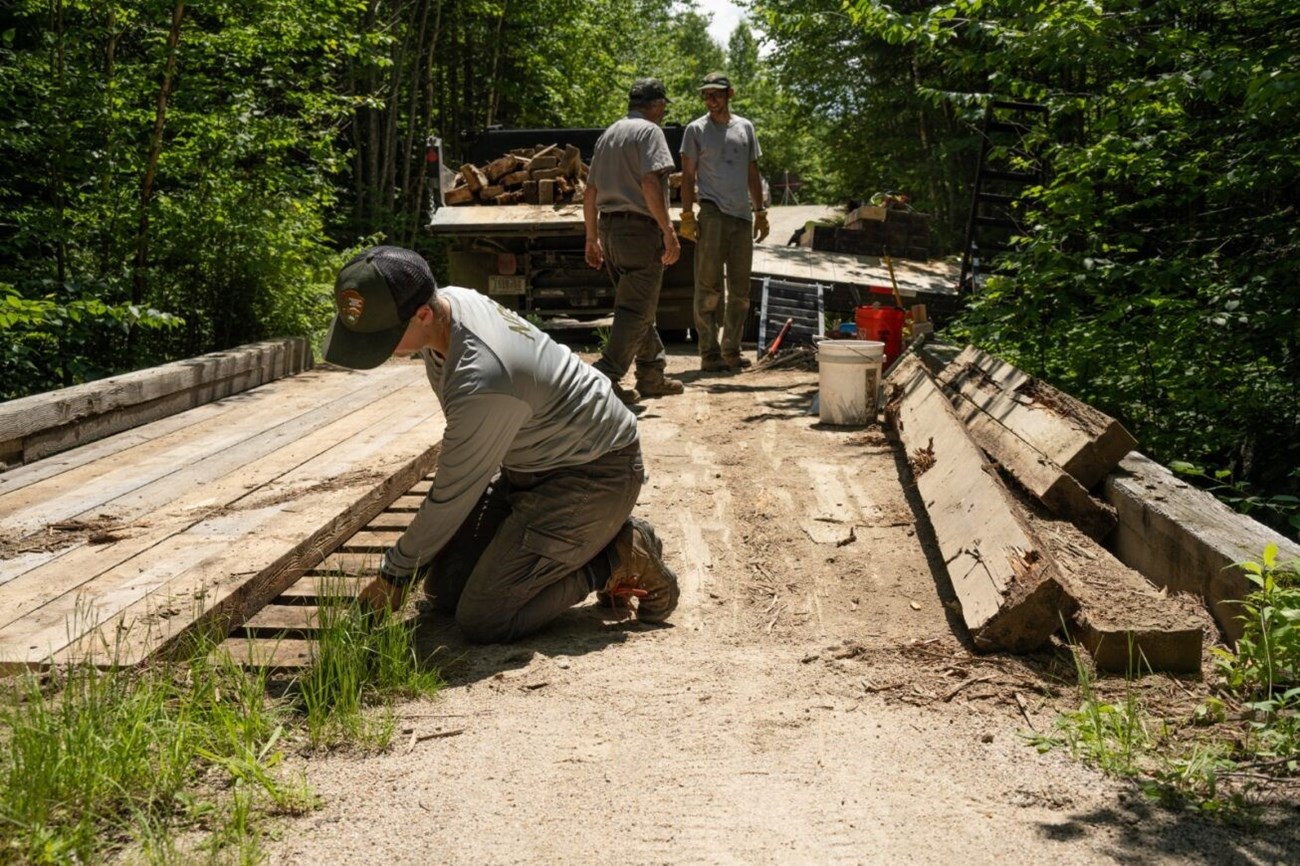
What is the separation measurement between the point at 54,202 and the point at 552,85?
1582cm

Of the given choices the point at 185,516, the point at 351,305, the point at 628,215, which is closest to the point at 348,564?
the point at 185,516

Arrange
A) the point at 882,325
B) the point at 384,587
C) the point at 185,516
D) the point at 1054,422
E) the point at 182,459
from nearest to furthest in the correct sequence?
the point at 384,587, the point at 185,516, the point at 1054,422, the point at 182,459, the point at 882,325

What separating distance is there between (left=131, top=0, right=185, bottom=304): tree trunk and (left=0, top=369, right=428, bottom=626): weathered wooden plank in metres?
2.15

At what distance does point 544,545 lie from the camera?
4.26m

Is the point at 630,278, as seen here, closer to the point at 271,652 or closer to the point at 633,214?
the point at 633,214

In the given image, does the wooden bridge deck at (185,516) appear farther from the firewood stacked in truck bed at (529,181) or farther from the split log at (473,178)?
the split log at (473,178)

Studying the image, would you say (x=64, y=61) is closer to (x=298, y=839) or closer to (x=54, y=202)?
(x=54, y=202)

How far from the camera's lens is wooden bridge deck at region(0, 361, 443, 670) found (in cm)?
366

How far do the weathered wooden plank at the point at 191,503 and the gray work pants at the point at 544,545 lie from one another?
46.7 inches

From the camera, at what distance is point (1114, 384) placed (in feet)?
22.0

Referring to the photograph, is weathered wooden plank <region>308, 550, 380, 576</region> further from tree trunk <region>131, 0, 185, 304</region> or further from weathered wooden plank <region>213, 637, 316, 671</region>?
tree trunk <region>131, 0, 185, 304</region>

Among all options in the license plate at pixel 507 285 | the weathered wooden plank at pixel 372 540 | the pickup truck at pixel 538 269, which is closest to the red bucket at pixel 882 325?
the pickup truck at pixel 538 269

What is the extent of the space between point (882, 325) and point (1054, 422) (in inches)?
170

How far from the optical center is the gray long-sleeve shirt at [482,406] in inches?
150
